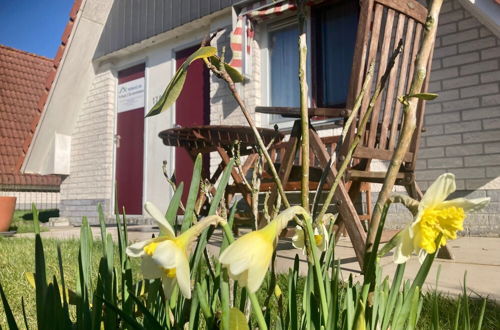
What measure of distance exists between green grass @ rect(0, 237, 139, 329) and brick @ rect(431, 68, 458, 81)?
3239 millimetres

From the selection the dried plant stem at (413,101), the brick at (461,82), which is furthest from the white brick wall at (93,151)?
the dried plant stem at (413,101)

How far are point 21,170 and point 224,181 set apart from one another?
7.84 meters

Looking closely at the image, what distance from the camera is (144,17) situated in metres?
6.63

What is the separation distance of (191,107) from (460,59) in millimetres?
3603

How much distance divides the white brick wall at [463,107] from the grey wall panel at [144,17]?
8.83 ft

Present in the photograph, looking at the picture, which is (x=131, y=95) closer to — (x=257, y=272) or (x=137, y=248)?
(x=137, y=248)

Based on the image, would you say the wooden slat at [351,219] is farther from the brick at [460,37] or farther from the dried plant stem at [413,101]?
the brick at [460,37]

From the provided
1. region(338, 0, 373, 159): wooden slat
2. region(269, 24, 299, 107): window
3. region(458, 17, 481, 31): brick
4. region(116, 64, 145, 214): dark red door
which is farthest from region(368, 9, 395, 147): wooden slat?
region(116, 64, 145, 214): dark red door

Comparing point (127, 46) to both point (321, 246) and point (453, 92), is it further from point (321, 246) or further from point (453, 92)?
point (321, 246)

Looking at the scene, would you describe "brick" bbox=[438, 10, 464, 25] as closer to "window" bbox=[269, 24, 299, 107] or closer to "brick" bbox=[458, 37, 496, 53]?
"brick" bbox=[458, 37, 496, 53]

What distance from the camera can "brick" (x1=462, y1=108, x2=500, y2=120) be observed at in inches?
140

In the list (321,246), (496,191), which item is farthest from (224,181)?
(496,191)

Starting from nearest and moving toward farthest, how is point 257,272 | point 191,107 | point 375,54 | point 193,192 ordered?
point 257,272
point 193,192
point 375,54
point 191,107

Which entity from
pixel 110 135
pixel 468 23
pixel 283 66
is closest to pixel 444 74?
pixel 468 23
